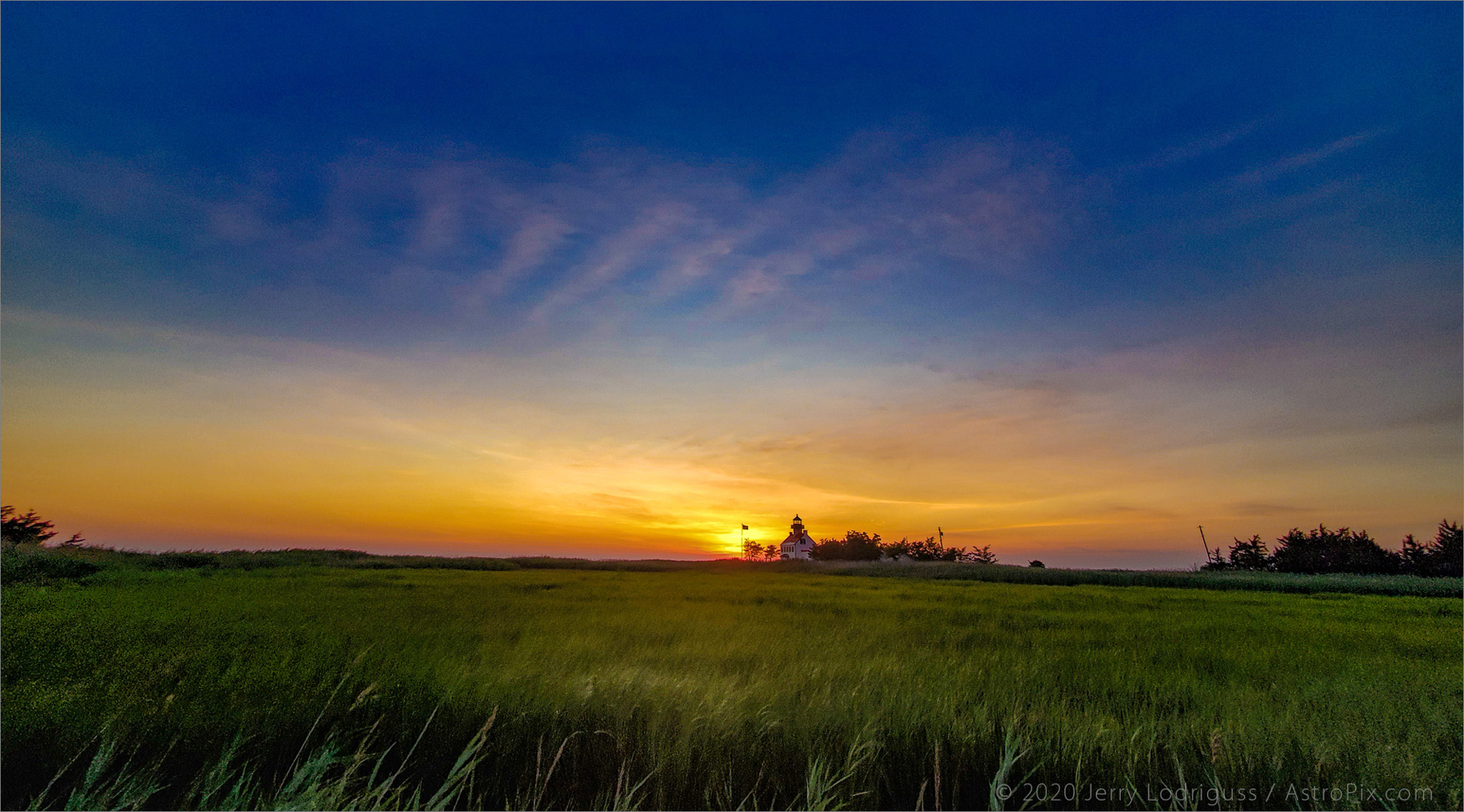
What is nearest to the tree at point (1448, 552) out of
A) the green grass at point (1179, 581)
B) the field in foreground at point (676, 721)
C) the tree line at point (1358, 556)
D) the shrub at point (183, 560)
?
the tree line at point (1358, 556)

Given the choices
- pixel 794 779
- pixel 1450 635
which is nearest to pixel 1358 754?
pixel 794 779

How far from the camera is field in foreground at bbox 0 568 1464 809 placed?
3201 mm

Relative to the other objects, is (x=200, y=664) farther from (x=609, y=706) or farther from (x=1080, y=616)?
(x=1080, y=616)

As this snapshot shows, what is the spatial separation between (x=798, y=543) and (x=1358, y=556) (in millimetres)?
55716

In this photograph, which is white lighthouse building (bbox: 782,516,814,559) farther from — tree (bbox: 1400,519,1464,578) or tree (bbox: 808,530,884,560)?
tree (bbox: 1400,519,1464,578)

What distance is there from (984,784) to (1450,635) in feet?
44.5

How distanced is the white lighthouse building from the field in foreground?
228 ft

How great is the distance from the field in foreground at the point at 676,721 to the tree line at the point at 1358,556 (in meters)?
67.2

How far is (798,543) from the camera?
79.8m

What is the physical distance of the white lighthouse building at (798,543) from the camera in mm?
77750
